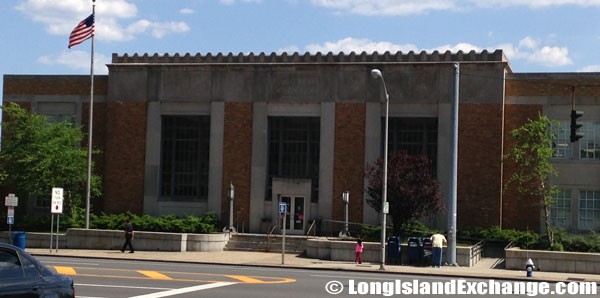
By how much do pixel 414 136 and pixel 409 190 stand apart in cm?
704

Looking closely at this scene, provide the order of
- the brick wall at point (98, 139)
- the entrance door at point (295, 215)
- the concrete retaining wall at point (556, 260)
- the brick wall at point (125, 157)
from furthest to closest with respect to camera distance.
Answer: the brick wall at point (98, 139) → the brick wall at point (125, 157) → the entrance door at point (295, 215) → the concrete retaining wall at point (556, 260)

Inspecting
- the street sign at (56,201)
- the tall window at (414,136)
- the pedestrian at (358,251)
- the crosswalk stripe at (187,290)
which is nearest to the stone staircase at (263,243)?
the pedestrian at (358,251)

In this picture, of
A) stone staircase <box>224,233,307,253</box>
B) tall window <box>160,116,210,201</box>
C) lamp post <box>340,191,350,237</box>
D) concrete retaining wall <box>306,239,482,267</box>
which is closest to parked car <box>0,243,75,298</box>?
concrete retaining wall <box>306,239,482,267</box>

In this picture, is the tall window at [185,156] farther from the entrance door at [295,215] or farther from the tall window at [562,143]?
the tall window at [562,143]

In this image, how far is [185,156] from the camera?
1745 inches

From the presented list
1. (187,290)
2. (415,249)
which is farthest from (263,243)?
(187,290)

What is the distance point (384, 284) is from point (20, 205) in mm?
28363

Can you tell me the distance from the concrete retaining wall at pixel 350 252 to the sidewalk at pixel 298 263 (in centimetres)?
48

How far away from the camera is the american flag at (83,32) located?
130 ft

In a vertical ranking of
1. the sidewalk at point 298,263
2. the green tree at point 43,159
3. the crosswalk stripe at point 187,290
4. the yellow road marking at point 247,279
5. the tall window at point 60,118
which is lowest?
the sidewalk at point 298,263

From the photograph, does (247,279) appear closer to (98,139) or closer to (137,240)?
(137,240)

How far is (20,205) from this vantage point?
150 feet

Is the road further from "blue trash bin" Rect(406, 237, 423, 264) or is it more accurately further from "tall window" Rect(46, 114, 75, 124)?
"tall window" Rect(46, 114, 75, 124)

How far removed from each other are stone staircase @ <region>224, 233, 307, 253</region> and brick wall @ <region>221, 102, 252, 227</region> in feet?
7.32
